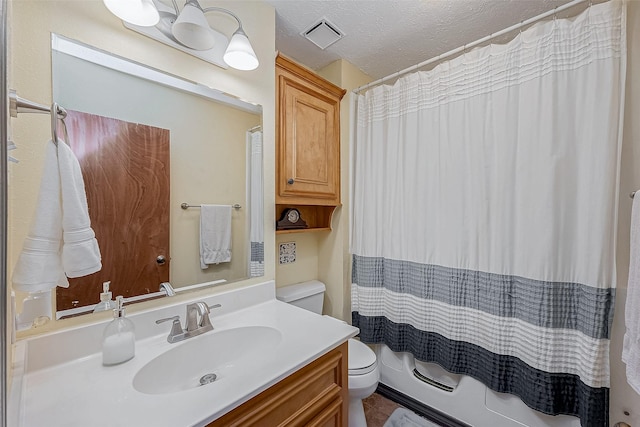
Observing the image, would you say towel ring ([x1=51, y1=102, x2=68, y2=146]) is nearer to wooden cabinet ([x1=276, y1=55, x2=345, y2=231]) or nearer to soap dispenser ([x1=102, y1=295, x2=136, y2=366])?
soap dispenser ([x1=102, y1=295, x2=136, y2=366])

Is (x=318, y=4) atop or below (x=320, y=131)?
atop

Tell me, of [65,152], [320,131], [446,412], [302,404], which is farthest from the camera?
[320,131]

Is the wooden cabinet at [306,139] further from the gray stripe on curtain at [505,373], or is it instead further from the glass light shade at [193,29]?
the gray stripe on curtain at [505,373]

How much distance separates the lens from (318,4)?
137 cm

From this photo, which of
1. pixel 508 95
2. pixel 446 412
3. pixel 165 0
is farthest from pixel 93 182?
pixel 446 412

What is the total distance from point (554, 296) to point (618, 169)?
1.94 ft

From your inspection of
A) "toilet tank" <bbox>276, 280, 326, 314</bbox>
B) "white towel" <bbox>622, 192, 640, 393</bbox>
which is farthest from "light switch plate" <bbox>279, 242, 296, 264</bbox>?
"white towel" <bbox>622, 192, 640, 393</bbox>

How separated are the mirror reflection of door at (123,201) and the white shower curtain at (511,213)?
1.30 metres

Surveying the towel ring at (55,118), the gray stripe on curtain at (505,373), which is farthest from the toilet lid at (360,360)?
the towel ring at (55,118)

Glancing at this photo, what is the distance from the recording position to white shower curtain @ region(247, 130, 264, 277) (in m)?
1.35

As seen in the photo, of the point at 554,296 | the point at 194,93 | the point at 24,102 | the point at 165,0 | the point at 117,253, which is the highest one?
the point at 165,0

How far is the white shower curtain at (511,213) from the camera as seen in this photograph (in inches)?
42.5

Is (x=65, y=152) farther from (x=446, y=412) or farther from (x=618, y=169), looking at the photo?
(x=446, y=412)

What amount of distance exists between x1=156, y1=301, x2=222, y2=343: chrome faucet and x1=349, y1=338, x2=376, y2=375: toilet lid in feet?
2.65
